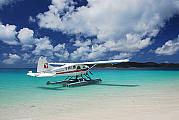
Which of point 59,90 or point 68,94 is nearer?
point 68,94

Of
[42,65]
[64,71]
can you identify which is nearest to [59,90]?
[64,71]

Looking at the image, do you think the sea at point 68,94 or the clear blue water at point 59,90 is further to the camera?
the clear blue water at point 59,90

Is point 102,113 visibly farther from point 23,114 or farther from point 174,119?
point 23,114

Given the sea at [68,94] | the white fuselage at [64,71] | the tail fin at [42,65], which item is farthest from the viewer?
the tail fin at [42,65]

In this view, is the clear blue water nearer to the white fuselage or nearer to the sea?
the sea

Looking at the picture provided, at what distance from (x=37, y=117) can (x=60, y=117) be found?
61cm

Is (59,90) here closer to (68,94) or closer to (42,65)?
(68,94)

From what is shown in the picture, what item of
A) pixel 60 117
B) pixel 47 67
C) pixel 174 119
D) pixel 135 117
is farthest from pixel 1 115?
pixel 47 67

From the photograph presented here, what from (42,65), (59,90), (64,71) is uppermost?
(42,65)

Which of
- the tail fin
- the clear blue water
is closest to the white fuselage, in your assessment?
the tail fin

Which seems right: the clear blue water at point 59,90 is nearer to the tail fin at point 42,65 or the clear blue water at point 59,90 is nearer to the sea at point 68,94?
the sea at point 68,94

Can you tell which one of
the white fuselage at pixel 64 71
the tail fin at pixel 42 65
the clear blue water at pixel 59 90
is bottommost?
the clear blue water at pixel 59 90

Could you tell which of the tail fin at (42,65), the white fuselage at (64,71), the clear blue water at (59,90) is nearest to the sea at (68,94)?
the clear blue water at (59,90)

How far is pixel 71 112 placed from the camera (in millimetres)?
4195
